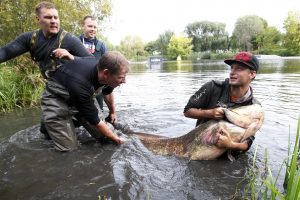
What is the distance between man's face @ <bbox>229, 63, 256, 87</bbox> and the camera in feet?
14.5

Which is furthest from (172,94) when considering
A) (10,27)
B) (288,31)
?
(288,31)

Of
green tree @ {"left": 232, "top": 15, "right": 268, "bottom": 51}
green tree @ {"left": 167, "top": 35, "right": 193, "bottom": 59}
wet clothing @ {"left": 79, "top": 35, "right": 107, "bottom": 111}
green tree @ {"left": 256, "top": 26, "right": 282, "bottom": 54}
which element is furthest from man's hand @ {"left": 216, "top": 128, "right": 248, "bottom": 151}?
green tree @ {"left": 167, "top": 35, "right": 193, "bottom": 59}

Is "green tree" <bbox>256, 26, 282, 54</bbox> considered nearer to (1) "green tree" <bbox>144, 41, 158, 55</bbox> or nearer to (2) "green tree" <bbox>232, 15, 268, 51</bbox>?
(2) "green tree" <bbox>232, 15, 268, 51</bbox>

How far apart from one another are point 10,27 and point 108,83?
8.06m

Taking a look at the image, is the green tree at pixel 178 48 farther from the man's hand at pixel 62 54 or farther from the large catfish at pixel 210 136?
the man's hand at pixel 62 54

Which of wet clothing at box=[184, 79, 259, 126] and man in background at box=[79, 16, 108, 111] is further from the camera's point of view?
man in background at box=[79, 16, 108, 111]

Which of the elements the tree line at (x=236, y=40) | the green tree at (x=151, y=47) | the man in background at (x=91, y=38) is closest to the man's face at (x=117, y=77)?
the man in background at (x=91, y=38)

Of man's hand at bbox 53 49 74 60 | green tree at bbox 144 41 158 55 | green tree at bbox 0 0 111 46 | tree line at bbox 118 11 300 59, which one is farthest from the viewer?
green tree at bbox 144 41 158 55

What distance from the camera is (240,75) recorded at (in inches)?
174

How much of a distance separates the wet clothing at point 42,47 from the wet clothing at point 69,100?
451mm

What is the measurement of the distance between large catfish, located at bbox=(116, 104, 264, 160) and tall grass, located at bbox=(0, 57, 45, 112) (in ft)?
16.8

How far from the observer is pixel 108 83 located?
4266 mm

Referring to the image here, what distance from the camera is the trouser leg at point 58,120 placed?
474 centimetres

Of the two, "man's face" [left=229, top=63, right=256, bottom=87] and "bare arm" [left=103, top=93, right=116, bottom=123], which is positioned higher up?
"man's face" [left=229, top=63, right=256, bottom=87]
